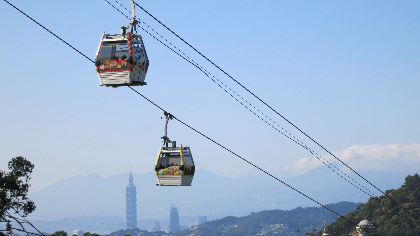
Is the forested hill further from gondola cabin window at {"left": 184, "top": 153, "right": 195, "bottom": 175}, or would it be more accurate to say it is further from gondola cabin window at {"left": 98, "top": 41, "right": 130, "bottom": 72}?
gondola cabin window at {"left": 98, "top": 41, "right": 130, "bottom": 72}

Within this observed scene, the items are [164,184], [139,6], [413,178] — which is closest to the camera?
[139,6]

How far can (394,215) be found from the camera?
158875 mm

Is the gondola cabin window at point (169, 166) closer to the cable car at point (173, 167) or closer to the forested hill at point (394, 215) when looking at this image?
the cable car at point (173, 167)

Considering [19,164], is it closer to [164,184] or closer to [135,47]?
[164,184]

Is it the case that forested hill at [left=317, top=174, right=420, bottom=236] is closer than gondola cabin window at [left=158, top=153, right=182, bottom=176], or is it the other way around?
gondola cabin window at [left=158, top=153, right=182, bottom=176]

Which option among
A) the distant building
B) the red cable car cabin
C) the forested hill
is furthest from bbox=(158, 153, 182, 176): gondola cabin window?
the forested hill

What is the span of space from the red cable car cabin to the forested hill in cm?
13368

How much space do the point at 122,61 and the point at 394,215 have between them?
145 m

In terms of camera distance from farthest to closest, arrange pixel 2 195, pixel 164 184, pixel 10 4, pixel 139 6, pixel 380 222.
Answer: pixel 380 222 → pixel 2 195 → pixel 164 184 → pixel 139 6 → pixel 10 4

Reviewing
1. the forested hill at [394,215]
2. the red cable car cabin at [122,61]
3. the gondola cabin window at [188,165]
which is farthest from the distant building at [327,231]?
the red cable car cabin at [122,61]

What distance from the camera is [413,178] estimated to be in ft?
562

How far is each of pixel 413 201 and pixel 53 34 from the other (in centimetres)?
15456

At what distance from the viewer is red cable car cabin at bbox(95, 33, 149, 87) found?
26938mm

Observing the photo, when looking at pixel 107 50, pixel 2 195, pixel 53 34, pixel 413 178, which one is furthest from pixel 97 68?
pixel 413 178
